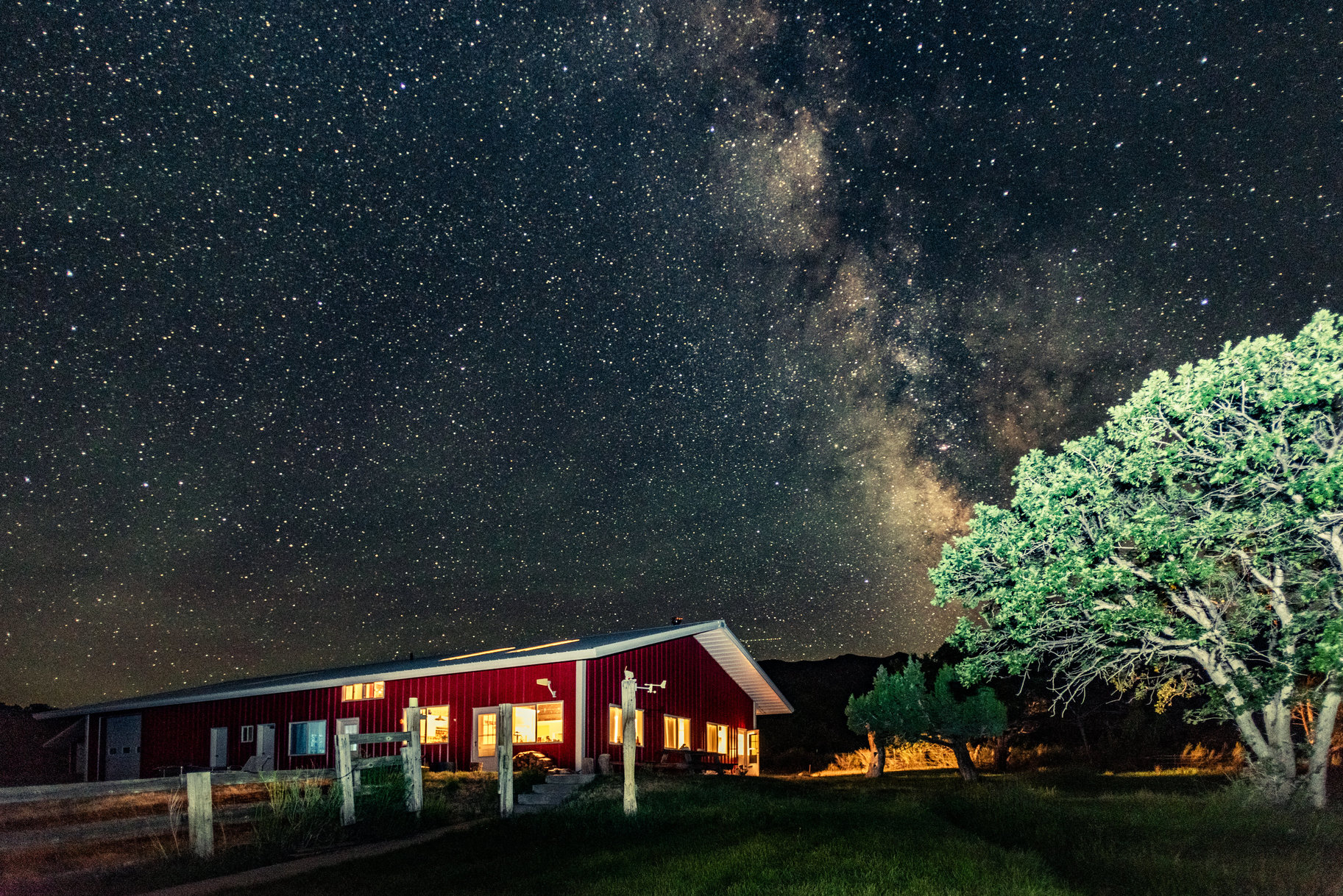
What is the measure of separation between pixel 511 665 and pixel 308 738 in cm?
920

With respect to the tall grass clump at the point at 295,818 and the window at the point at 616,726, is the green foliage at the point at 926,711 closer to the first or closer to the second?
the window at the point at 616,726

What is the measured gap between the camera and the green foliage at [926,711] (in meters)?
38.7

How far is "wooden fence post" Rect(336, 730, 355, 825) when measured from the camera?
45.3 ft

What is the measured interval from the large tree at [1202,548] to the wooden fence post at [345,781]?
1250cm

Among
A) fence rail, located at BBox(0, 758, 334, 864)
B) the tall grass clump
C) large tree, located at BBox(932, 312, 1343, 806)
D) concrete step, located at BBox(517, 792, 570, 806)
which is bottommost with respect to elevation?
concrete step, located at BBox(517, 792, 570, 806)

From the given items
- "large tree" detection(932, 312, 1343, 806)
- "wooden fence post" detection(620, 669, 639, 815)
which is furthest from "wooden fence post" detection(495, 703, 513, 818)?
"large tree" detection(932, 312, 1343, 806)

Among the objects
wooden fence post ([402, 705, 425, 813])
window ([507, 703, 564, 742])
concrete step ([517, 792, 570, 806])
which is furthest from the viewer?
window ([507, 703, 564, 742])

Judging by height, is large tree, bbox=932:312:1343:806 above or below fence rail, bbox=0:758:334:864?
above

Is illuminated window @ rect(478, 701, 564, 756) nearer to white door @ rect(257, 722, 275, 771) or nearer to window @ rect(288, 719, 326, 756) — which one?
window @ rect(288, 719, 326, 756)

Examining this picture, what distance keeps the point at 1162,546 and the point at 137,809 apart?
17051 mm

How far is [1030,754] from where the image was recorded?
47.1 meters

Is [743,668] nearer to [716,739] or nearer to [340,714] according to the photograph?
[716,739]

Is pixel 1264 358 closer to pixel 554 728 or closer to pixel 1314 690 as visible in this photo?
pixel 1314 690

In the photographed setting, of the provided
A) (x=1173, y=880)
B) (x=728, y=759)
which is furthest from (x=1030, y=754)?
(x=1173, y=880)
